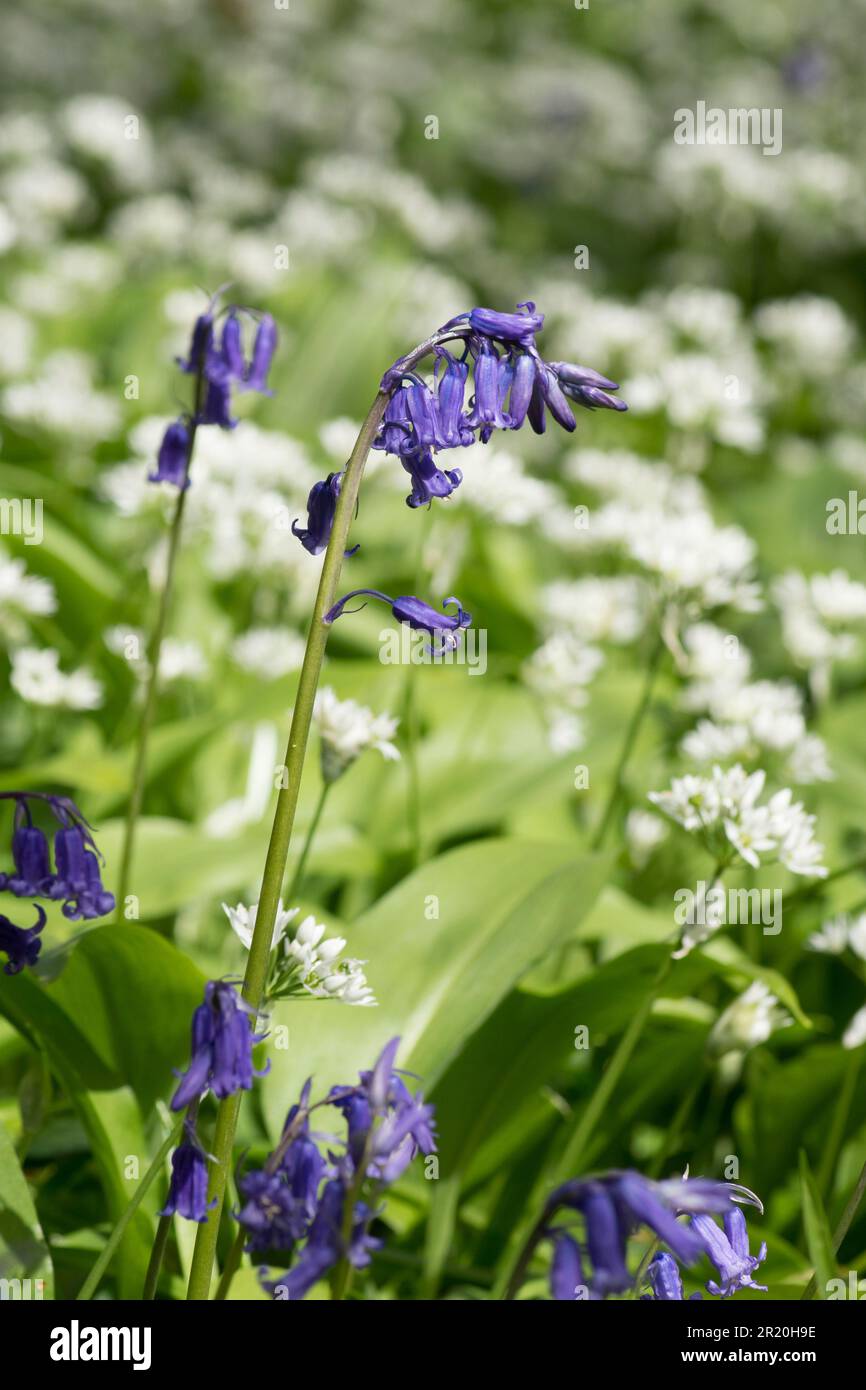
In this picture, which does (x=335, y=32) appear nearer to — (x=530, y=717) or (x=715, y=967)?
(x=530, y=717)

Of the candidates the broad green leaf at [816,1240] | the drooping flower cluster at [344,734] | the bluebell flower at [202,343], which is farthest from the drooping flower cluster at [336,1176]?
the bluebell flower at [202,343]

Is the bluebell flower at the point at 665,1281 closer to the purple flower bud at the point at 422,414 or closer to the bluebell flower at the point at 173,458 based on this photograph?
the purple flower bud at the point at 422,414

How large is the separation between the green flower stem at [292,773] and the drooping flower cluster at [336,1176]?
5.1 inches

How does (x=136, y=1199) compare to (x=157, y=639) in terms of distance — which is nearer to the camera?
(x=136, y=1199)

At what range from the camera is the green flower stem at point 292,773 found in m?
1.55

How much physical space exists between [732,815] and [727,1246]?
2.35 feet

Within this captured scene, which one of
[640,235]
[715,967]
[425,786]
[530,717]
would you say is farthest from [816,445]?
[715,967]

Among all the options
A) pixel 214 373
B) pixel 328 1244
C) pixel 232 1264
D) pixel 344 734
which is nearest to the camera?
pixel 328 1244

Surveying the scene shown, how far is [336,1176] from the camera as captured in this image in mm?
1433

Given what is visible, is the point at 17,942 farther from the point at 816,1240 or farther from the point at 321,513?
the point at 816,1240

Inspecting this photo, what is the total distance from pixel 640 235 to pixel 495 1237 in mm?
8162

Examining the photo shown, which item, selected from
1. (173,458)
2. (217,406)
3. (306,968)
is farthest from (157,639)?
(306,968)

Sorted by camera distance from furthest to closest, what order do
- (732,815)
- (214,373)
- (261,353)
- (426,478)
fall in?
(732,815) → (214,373) → (261,353) → (426,478)

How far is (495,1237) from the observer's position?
2662mm
